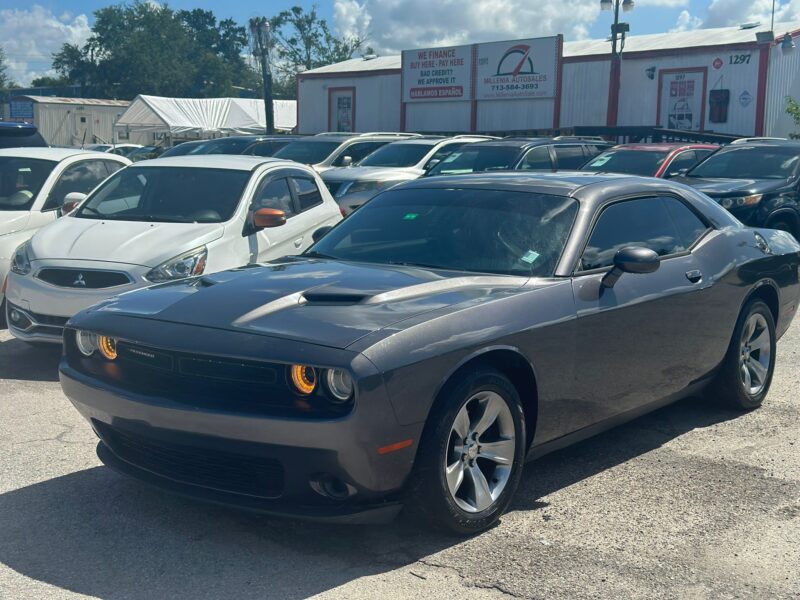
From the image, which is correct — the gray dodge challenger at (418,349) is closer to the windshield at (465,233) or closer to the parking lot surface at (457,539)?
the windshield at (465,233)

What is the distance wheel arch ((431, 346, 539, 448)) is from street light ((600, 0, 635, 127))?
79.7 ft

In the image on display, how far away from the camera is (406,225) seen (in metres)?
5.46

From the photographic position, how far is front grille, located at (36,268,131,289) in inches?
289

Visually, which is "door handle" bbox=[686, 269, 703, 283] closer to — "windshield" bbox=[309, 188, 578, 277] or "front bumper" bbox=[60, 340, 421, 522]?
"windshield" bbox=[309, 188, 578, 277]

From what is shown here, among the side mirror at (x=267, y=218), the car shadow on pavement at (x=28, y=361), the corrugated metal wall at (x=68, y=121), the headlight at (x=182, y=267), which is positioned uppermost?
the corrugated metal wall at (x=68, y=121)

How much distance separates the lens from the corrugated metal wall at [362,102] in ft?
128

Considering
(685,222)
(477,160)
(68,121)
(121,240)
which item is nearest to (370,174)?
(477,160)

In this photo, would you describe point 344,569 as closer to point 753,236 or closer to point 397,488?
point 397,488

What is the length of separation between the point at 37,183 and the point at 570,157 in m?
9.02

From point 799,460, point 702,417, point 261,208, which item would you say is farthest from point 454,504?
point 261,208

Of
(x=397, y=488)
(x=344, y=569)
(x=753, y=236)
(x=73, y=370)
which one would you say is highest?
(x=753, y=236)

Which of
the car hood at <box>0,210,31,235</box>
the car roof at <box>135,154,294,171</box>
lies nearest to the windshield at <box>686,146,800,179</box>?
the car roof at <box>135,154,294,171</box>

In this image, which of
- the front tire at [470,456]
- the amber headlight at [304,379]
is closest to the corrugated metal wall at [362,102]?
the front tire at [470,456]

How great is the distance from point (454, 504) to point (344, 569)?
1.70ft
